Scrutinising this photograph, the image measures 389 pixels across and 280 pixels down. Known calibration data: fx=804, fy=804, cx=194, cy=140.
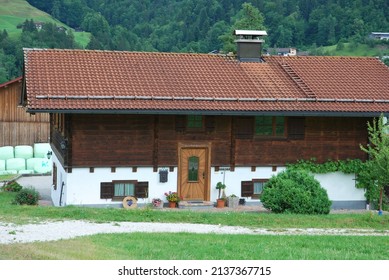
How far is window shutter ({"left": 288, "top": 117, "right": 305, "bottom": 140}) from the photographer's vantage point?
29828 millimetres

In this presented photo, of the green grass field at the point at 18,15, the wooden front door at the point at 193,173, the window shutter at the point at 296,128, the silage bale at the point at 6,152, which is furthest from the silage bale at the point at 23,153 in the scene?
the green grass field at the point at 18,15

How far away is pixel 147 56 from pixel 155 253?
16692 millimetres

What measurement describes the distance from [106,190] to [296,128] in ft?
24.4

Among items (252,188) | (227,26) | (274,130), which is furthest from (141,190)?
(227,26)

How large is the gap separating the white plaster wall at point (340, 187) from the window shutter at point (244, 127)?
10.2 ft

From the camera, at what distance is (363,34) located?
13962 centimetres

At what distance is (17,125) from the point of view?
51562 millimetres

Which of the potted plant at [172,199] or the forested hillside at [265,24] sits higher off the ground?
the forested hillside at [265,24]

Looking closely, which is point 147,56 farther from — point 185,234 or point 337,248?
point 337,248

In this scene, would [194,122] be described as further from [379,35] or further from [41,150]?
[379,35]

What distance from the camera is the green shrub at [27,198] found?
28781 millimetres

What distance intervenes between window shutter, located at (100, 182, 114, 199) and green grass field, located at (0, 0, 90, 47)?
12305 cm

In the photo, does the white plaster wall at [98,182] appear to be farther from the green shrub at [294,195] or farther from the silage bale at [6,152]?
the silage bale at [6,152]

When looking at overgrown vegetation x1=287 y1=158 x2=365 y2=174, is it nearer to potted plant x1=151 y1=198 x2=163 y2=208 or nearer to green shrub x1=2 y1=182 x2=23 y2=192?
potted plant x1=151 y1=198 x2=163 y2=208
